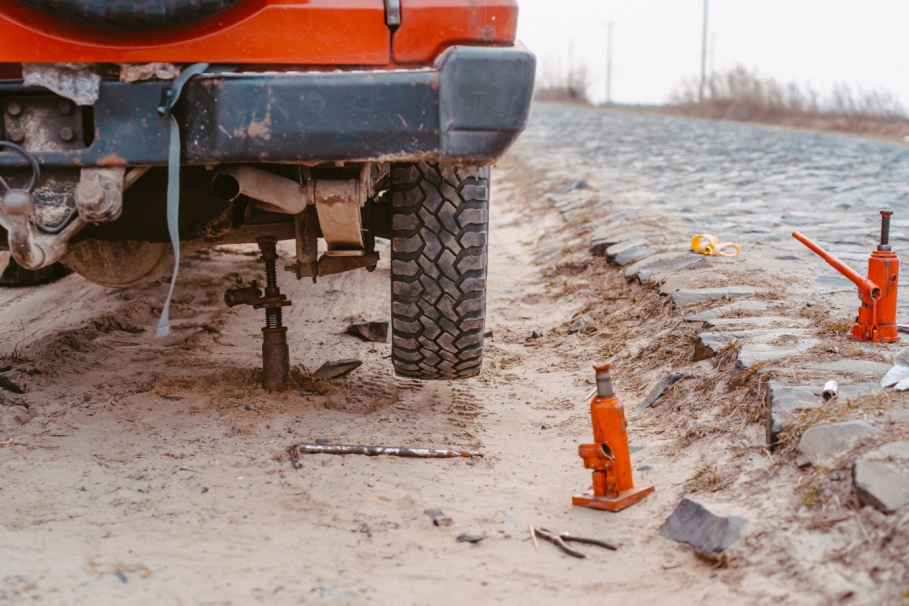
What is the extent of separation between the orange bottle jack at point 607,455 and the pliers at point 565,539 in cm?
16

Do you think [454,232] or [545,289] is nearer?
[454,232]

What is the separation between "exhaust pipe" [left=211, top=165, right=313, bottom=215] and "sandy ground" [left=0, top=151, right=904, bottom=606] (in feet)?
2.58

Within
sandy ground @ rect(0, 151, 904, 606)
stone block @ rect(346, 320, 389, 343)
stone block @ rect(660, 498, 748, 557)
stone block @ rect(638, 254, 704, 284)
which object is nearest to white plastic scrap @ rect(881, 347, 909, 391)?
sandy ground @ rect(0, 151, 904, 606)

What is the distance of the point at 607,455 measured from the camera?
2.36 metres

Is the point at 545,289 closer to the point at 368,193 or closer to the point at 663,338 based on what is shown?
the point at 663,338

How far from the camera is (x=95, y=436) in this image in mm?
2824

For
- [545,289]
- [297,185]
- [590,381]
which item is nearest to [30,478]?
[297,185]

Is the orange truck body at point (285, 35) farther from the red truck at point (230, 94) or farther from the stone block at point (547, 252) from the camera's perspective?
the stone block at point (547, 252)

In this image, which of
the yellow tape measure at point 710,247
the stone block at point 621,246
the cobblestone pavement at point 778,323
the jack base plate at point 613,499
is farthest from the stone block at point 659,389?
the stone block at point 621,246

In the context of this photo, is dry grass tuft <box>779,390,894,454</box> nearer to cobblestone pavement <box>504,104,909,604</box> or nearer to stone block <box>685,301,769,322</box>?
cobblestone pavement <box>504,104,909,604</box>

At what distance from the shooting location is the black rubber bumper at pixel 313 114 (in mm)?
2262

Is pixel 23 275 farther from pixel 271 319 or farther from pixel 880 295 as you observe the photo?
pixel 880 295

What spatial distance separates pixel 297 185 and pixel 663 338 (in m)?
1.81

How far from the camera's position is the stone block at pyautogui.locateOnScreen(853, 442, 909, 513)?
1.89 metres
